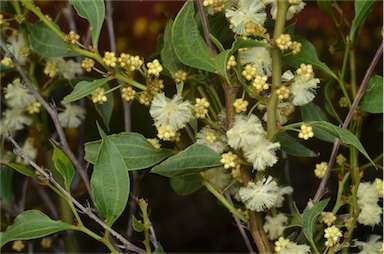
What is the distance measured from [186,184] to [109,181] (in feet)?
0.54

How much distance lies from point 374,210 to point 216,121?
15 cm

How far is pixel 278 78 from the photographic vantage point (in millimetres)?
509

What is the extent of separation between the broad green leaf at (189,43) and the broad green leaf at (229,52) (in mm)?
13

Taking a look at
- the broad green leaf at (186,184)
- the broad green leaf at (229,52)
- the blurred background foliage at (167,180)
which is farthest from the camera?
the blurred background foliage at (167,180)

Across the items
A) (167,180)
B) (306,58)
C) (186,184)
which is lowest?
(167,180)

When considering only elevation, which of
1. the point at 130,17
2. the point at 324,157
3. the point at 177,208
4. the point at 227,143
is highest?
the point at 227,143

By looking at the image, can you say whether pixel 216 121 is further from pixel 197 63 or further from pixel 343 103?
pixel 343 103

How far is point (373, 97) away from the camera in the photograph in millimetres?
577

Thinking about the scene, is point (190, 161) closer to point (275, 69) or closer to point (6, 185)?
point (275, 69)

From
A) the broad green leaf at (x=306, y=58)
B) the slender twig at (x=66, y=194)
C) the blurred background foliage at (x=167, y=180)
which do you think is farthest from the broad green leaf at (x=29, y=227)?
the blurred background foliage at (x=167, y=180)

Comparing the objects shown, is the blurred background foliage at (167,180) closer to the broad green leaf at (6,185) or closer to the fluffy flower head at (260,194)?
the broad green leaf at (6,185)

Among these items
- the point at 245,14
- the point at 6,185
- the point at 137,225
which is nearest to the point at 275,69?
the point at 245,14

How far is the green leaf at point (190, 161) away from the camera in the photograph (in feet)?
1.63

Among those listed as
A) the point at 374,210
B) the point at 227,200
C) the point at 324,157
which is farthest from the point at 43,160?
the point at 324,157
